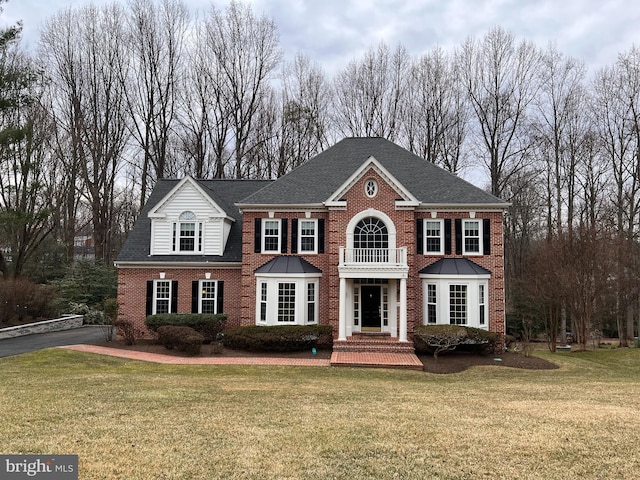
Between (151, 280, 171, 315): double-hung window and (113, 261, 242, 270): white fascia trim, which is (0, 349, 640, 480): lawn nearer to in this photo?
(151, 280, 171, 315): double-hung window

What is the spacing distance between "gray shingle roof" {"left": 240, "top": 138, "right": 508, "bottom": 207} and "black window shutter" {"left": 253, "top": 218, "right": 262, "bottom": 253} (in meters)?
0.98

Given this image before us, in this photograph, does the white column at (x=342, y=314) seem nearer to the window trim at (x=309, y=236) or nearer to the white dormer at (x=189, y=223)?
the window trim at (x=309, y=236)

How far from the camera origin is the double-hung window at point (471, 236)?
21203mm

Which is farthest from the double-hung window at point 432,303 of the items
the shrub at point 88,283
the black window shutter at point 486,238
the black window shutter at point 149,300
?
the shrub at point 88,283

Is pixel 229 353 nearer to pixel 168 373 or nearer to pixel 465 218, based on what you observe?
pixel 168 373

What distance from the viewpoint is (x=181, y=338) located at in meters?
18.7

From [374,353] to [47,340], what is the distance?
53.1 ft

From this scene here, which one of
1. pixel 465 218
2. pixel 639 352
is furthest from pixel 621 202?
pixel 465 218

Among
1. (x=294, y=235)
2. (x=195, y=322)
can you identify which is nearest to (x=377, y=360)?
(x=294, y=235)

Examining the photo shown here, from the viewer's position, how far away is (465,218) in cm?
2127

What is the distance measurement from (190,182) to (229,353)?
8.91m

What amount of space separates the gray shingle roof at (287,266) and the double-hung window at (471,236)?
7.01 metres

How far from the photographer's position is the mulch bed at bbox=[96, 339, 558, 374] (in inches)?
689

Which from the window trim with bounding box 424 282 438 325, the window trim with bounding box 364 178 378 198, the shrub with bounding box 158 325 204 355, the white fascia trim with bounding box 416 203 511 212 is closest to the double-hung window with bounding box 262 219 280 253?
the window trim with bounding box 364 178 378 198
